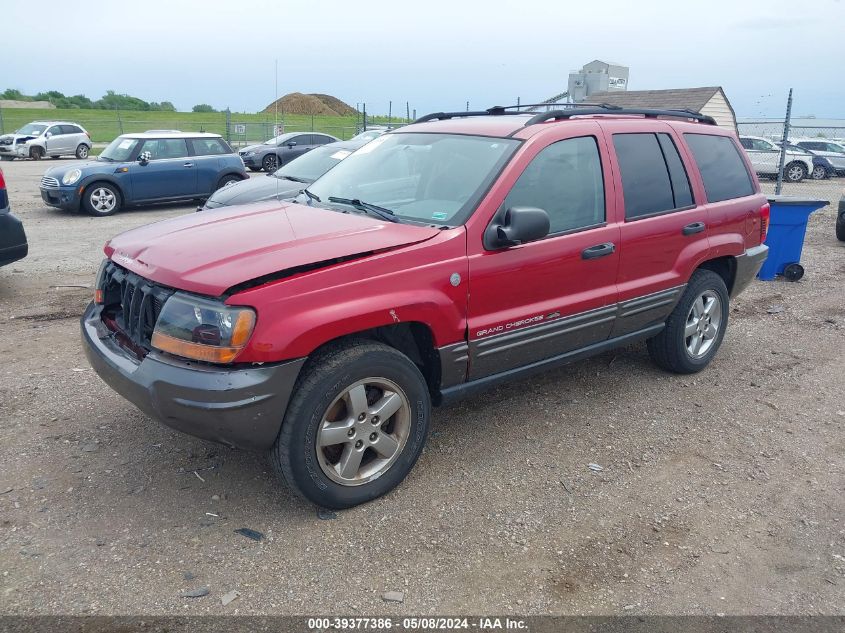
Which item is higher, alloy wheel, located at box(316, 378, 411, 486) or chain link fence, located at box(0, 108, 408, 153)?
chain link fence, located at box(0, 108, 408, 153)

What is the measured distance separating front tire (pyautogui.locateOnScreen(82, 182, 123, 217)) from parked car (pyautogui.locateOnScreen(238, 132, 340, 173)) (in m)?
9.09

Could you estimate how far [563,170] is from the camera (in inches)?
159

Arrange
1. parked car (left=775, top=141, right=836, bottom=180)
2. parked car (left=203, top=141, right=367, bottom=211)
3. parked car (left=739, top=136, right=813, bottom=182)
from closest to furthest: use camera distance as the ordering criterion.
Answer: parked car (left=203, top=141, right=367, bottom=211) → parked car (left=739, top=136, right=813, bottom=182) → parked car (left=775, top=141, right=836, bottom=180)

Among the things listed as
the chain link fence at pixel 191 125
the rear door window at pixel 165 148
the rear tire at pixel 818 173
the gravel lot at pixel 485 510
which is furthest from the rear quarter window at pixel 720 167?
the chain link fence at pixel 191 125

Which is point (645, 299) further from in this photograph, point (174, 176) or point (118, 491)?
point (174, 176)

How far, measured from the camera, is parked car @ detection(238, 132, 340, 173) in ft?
71.3

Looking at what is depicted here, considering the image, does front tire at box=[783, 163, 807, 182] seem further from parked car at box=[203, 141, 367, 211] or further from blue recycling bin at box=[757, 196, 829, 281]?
parked car at box=[203, 141, 367, 211]

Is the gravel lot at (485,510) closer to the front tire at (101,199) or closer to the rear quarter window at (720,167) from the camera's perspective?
the rear quarter window at (720,167)

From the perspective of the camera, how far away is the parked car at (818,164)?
23.5 m

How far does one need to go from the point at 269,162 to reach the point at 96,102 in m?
61.3

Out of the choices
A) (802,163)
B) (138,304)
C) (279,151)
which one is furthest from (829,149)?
(138,304)

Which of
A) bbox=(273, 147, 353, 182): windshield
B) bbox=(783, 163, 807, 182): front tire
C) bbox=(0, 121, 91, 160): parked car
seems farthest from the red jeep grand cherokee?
bbox=(0, 121, 91, 160): parked car

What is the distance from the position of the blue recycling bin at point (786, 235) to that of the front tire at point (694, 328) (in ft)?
10.5

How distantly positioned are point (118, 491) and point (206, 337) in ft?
3.80
